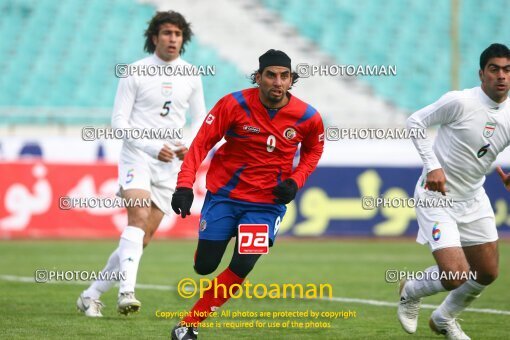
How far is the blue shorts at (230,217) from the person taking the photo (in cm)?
725

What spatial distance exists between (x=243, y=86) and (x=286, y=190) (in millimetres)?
15864

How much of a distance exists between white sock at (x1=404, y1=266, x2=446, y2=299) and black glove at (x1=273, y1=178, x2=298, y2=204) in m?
1.44

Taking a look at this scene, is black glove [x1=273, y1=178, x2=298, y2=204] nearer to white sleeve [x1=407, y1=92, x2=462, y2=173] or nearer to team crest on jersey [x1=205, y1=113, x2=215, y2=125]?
team crest on jersey [x1=205, y1=113, x2=215, y2=125]

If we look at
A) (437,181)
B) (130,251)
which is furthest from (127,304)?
(437,181)

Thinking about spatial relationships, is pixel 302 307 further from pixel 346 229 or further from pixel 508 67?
pixel 346 229

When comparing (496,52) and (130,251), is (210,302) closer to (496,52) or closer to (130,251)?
(130,251)

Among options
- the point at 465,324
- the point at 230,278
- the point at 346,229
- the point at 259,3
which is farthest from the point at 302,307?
the point at 259,3

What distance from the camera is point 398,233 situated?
744 inches

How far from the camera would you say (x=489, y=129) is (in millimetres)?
7680

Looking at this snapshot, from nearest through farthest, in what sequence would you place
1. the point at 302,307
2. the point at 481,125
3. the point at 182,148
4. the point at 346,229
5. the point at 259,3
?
1. the point at 481,125
2. the point at 182,148
3. the point at 302,307
4. the point at 346,229
5. the point at 259,3

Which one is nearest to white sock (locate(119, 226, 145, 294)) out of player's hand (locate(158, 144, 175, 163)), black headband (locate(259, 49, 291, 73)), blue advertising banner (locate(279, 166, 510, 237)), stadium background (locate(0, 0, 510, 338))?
player's hand (locate(158, 144, 175, 163))

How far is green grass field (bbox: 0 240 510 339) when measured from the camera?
26.0ft

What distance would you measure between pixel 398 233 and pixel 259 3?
8.79 metres

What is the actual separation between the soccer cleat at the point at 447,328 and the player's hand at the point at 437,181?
116 cm
